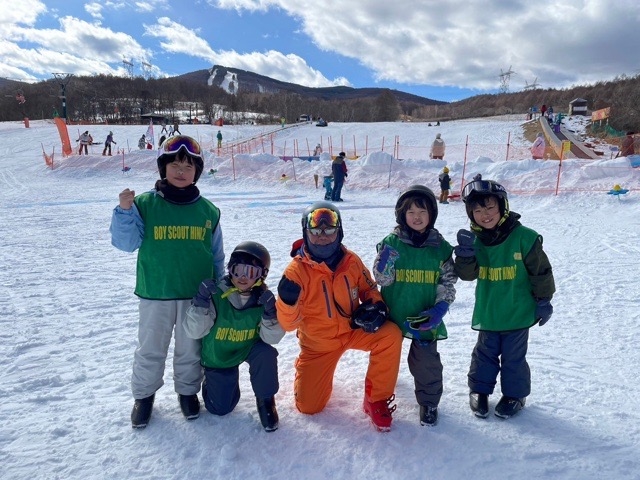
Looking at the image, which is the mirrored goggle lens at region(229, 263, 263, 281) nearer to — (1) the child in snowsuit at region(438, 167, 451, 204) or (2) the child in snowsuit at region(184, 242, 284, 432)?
(2) the child in snowsuit at region(184, 242, 284, 432)

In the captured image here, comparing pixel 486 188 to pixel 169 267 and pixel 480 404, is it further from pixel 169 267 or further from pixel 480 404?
pixel 169 267

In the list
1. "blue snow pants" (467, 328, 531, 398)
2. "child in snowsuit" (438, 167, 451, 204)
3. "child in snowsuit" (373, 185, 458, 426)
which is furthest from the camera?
"child in snowsuit" (438, 167, 451, 204)

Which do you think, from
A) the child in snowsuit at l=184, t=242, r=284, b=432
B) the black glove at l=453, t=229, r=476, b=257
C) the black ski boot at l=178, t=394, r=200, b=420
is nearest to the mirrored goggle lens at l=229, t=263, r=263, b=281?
the child in snowsuit at l=184, t=242, r=284, b=432

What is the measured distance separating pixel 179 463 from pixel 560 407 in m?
2.51

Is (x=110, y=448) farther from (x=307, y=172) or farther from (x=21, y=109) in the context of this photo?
(x=21, y=109)

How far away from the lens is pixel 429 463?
7.82ft

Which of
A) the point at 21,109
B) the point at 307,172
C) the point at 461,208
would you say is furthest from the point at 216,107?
the point at 461,208

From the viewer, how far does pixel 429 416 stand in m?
2.73

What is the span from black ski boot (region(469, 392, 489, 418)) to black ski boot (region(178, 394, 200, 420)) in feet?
6.09

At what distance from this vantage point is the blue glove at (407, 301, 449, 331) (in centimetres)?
265

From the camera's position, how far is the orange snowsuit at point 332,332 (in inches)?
108

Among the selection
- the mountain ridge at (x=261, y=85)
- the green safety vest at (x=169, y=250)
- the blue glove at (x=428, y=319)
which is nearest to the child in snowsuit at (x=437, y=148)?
the blue glove at (x=428, y=319)

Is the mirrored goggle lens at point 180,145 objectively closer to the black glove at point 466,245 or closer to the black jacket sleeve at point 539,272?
the black glove at point 466,245

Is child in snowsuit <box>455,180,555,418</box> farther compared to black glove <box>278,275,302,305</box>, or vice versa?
child in snowsuit <box>455,180,555,418</box>
